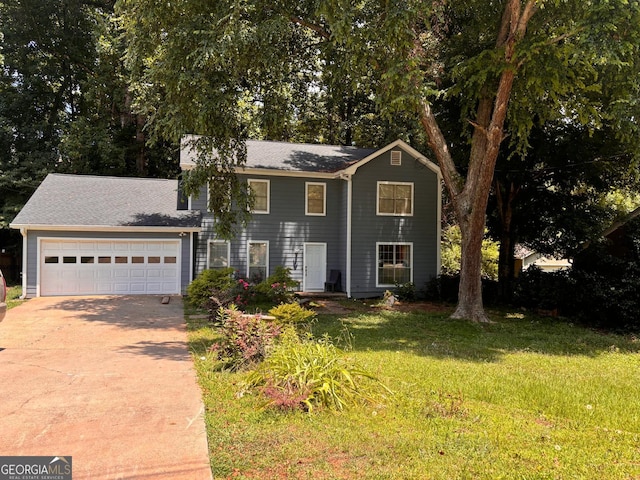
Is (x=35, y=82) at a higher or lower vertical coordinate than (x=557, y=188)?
higher

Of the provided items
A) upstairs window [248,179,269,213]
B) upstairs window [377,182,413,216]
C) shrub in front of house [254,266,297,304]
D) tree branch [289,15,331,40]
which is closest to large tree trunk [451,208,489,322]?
shrub in front of house [254,266,297,304]

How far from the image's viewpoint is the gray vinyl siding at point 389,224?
16.8 metres

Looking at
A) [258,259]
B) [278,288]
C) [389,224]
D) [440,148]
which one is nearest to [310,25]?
[440,148]

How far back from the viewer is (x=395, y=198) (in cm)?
1739

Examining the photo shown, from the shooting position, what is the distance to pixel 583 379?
21.0 feet

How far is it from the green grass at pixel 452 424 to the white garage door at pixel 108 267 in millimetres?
8848

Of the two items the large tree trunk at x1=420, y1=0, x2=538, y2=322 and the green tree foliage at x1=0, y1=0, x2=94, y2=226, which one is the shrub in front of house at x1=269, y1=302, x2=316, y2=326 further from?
the green tree foliage at x1=0, y1=0, x2=94, y2=226

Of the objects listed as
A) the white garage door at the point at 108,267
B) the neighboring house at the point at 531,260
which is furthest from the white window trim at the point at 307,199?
the neighboring house at the point at 531,260

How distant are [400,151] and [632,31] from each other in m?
9.11

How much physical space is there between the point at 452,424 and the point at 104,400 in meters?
3.81

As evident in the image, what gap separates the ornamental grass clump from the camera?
15.6ft

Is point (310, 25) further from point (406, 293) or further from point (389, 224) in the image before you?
point (406, 293)

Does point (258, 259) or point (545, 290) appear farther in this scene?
point (258, 259)

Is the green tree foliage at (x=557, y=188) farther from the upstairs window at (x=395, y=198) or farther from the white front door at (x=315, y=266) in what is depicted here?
the white front door at (x=315, y=266)
